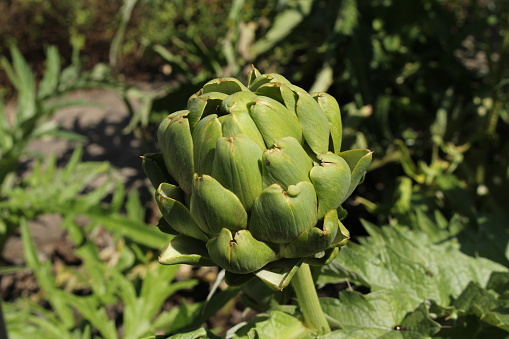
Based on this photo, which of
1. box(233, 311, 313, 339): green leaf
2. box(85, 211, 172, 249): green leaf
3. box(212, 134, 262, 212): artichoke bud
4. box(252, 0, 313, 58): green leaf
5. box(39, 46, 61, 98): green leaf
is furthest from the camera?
box(39, 46, 61, 98): green leaf

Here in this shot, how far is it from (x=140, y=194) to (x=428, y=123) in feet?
2.70

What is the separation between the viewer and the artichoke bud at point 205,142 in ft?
1.16

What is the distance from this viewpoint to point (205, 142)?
36 centimetres

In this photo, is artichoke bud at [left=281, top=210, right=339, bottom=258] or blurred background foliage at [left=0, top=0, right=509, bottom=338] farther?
blurred background foliage at [left=0, top=0, right=509, bottom=338]

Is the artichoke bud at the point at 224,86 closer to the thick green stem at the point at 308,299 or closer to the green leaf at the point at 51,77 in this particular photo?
the thick green stem at the point at 308,299

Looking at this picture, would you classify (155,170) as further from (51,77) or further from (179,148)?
(51,77)

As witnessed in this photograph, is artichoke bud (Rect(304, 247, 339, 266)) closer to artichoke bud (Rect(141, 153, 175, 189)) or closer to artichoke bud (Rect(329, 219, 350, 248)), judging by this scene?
artichoke bud (Rect(329, 219, 350, 248))

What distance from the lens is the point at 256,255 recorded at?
0.36m

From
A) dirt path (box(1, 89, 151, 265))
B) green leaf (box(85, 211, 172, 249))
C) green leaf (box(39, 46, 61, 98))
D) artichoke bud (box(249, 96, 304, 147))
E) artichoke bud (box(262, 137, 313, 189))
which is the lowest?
dirt path (box(1, 89, 151, 265))

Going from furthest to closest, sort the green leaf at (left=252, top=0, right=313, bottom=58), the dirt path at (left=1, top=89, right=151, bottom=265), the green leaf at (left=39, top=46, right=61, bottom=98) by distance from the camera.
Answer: the dirt path at (left=1, top=89, right=151, bottom=265)
the green leaf at (left=39, top=46, right=61, bottom=98)
the green leaf at (left=252, top=0, right=313, bottom=58)

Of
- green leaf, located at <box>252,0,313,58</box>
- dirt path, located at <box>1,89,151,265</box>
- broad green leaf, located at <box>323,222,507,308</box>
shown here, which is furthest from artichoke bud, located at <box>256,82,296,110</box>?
dirt path, located at <box>1,89,151,265</box>

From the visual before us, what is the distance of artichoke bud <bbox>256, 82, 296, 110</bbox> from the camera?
37 cm

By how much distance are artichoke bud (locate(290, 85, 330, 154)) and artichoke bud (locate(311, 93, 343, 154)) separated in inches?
0.8

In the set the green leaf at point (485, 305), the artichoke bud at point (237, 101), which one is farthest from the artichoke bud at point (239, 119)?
the green leaf at point (485, 305)
